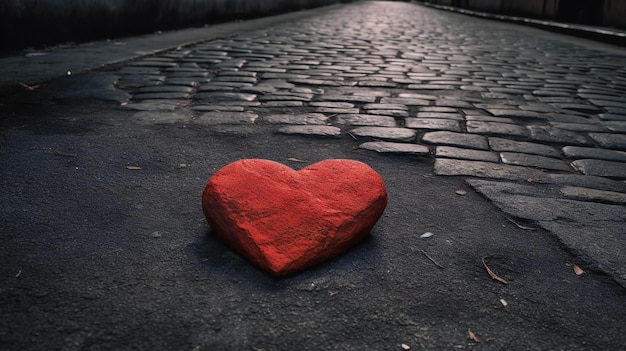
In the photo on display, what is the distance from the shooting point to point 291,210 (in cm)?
169

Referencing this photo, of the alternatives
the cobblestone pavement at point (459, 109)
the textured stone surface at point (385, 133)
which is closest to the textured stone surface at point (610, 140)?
the cobblestone pavement at point (459, 109)

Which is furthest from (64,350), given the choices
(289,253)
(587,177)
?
(587,177)

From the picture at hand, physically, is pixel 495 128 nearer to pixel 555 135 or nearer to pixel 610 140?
pixel 555 135

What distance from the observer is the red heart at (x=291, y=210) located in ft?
5.22

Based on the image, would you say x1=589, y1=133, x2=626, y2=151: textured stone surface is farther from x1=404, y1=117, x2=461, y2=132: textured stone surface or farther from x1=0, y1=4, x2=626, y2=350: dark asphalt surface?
x1=0, y1=4, x2=626, y2=350: dark asphalt surface

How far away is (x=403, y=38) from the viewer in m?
9.72

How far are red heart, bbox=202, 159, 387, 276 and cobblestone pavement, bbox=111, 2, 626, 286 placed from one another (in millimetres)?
683

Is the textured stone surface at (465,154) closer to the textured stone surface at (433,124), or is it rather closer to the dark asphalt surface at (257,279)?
the dark asphalt surface at (257,279)

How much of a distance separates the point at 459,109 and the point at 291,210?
2574mm

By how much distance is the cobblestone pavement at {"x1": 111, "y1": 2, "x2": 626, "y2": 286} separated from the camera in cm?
227

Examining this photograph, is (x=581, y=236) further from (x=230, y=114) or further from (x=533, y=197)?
(x=230, y=114)

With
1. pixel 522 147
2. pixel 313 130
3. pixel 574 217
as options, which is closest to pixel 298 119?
pixel 313 130

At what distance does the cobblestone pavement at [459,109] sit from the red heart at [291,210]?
2.24ft

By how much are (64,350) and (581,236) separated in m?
1.66
